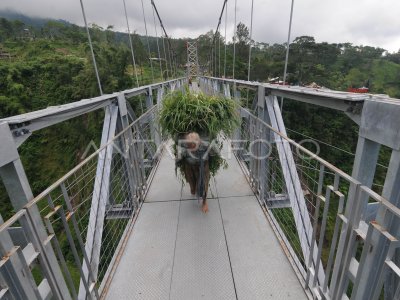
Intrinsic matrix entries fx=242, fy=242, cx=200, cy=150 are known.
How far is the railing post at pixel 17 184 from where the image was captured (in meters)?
0.80

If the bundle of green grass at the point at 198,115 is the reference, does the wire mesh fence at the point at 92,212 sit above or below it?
below

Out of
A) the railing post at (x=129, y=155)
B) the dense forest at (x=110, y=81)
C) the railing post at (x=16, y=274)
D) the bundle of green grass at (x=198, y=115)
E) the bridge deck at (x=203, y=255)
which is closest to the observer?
the railing post at (x=16, y=274)

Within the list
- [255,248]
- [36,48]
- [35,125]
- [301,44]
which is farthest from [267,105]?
[36,48]

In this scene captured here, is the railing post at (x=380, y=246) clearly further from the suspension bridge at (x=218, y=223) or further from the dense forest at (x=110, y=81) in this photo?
the dense forest at (x=110, y=81)

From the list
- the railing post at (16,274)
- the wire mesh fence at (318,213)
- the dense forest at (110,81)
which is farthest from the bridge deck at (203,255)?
the dense forest at (110,81)

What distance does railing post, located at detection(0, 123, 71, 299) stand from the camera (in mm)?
799

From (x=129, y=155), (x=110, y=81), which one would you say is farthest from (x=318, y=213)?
(x=110, y=81)

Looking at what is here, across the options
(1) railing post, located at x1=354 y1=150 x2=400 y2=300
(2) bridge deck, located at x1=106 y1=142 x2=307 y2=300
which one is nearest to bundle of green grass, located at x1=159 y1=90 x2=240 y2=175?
(2) bridge deck, located at x1=106 y1=142 x2=307 y2=300

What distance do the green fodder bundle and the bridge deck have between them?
686 mm

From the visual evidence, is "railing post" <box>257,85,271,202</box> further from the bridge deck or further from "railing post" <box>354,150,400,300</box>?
"railing post" <box>354,150,400,300</box>

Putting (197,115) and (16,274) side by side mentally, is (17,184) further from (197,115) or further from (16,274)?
(197,115)

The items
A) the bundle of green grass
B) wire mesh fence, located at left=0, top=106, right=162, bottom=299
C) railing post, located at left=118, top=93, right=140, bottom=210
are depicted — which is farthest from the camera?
railing post, located at left=118, top=93, right=140, bottom=210

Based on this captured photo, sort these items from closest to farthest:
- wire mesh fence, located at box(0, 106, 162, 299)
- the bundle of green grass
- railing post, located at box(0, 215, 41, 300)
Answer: railing post, located at box(0, 215, 41, 300) → wire mesh fence, located at box(0, 106, 162, 299) → the bundle of green grass

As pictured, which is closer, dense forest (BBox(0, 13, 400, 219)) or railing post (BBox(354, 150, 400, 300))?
railing post (BBox(354, 150, 400, 300))
